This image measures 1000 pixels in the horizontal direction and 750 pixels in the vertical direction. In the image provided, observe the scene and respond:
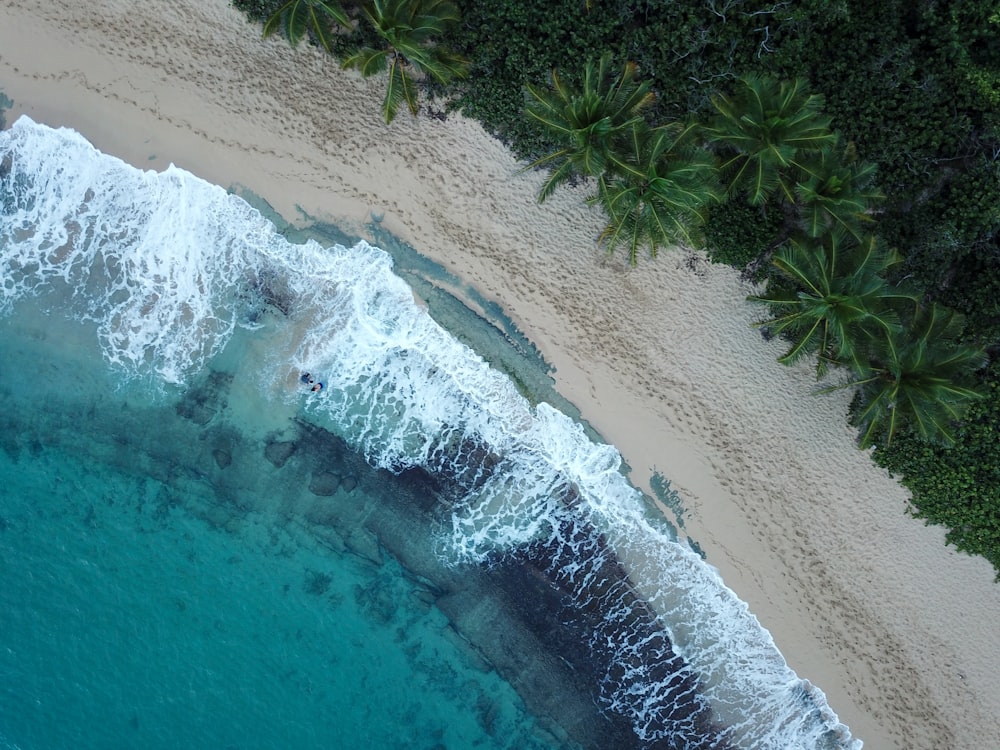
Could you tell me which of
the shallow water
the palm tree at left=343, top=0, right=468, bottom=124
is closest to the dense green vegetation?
the palm tree at left=343, top=0, right=468, bottom=124

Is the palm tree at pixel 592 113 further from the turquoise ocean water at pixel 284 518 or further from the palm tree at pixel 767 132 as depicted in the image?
the turquoise ocean water at pixel 284 518

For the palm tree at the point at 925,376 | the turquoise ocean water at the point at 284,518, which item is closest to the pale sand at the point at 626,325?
the turquoise ocean water at the point at 284,518

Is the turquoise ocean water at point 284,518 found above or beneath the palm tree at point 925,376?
beneath

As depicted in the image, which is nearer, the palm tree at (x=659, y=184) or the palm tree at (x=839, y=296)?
the palm tree at (x=659, y=184)

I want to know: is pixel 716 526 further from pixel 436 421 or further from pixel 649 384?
pixel 436 421

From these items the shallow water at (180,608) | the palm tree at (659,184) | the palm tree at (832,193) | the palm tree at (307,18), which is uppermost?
the palm tree at (832,193)
